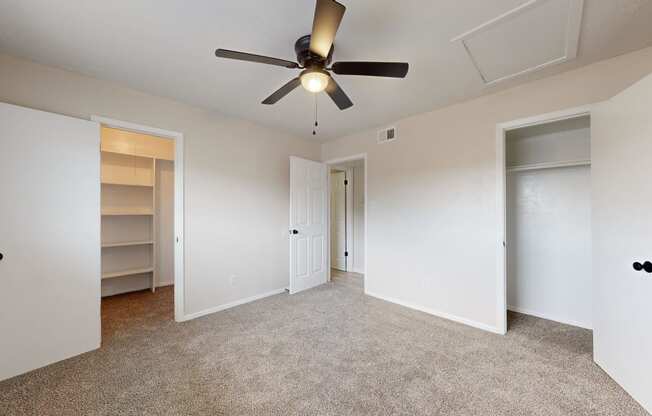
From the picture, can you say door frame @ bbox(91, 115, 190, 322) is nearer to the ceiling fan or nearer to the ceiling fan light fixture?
the ceiling fan

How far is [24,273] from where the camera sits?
1961mm

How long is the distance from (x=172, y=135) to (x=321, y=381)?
2837 millimetres

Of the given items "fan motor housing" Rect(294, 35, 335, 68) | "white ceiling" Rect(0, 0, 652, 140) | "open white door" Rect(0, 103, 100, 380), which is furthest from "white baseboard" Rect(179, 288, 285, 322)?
"fan motor housing" Rect(294, 35, 335, 68)

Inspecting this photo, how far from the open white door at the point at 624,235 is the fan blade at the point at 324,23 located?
1958 mm

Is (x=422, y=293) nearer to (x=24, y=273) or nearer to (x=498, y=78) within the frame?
(x=498, y=78)

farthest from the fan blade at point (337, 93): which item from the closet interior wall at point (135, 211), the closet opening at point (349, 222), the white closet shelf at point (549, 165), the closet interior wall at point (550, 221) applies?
the closet interior wall at point (135, 211)

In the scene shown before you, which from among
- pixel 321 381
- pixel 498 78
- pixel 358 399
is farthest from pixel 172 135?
pixel 498 78

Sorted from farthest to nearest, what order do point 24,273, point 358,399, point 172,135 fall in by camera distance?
point 172,135
point 24,273
point 358,399

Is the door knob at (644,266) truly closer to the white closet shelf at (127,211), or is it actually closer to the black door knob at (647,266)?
the black door knob at (647,266)

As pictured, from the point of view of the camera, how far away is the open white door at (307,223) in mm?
3824

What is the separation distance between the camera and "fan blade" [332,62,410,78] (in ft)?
5.00

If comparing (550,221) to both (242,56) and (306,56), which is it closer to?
(306,56)

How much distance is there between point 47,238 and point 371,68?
2809 mm

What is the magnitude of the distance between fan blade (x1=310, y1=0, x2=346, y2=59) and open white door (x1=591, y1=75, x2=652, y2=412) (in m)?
1.96
